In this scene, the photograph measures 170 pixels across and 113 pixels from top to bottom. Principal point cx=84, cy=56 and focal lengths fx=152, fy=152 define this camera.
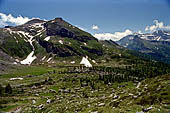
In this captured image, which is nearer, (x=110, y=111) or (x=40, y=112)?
(x=110, y=111)

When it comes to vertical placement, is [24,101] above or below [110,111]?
below

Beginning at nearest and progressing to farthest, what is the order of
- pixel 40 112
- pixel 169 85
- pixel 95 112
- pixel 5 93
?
pixel 95 112 → pixel 169 85 → pixel 40 112 → pixel 5 93

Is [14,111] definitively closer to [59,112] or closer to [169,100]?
[59,112]

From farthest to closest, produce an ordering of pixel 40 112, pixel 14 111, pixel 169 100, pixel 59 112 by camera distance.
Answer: pixel 14 111 → pixel 40 112 → pixel 59 112 → pixel 169 100

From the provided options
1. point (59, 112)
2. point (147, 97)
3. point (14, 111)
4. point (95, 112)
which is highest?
point (147, 97)

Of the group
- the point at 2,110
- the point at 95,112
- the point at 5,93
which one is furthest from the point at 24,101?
the point at 95,112

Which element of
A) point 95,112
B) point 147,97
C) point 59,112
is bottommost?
point 59,112

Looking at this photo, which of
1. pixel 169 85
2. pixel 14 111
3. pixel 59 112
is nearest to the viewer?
pixel 169 85

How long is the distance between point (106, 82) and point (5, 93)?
279 ft

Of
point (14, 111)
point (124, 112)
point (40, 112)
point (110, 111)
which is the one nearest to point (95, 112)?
point (110, 111)

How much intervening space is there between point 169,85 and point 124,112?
46.3 feet

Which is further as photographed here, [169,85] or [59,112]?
[59,112]

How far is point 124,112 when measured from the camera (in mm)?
24891

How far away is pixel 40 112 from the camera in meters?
54.4
